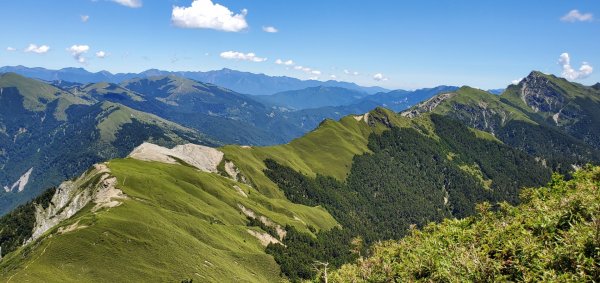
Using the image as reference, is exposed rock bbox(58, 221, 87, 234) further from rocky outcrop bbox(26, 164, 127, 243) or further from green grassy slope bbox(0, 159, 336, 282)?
rocky outcrop bbox(26, 164, 127, 243)

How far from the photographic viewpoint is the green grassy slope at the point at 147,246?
11969cm

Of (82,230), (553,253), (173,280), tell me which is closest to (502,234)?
(553,253)

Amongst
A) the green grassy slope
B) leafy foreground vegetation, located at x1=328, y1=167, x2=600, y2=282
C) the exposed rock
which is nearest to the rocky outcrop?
the green grassy slope

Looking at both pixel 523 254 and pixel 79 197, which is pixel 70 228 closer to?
pixel 79 197

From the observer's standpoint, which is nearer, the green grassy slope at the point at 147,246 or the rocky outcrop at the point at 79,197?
the green grassy slope at the point at 147,246

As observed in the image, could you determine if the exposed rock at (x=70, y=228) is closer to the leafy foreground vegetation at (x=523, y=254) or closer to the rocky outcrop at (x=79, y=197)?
the rocky outcrop at (x=79, y=197)

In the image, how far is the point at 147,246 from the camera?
456ft

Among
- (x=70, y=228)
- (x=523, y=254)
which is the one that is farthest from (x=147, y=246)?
(x=523, y=254)

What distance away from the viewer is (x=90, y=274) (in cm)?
11825

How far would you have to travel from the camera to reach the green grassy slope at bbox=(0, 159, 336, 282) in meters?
120

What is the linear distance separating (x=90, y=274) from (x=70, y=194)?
8272 cm

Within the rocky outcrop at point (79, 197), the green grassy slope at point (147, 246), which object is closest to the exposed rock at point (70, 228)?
the green grassy slope at point (147, 246)

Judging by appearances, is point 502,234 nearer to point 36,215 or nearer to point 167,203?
point 167,203

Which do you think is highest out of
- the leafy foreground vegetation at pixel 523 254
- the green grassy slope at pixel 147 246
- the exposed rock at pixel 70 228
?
the leafy foreground vegetation at pixel 523 254
